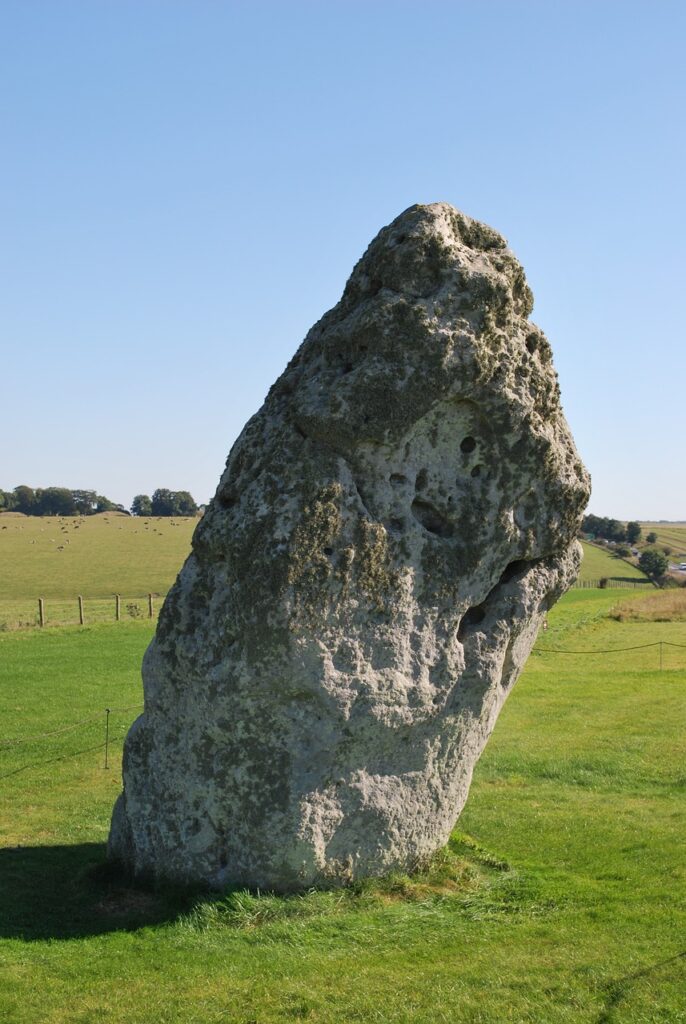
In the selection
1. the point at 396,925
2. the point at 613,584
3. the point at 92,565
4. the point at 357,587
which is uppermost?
the point at 357,587

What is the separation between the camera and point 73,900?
1081 cm

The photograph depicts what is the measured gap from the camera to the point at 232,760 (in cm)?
1047

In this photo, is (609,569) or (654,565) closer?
(654,565)

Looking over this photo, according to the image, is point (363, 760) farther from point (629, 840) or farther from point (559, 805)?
point (559, 805)

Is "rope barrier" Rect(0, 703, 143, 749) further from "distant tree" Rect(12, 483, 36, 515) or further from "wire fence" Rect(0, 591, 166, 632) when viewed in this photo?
"distant tree" Rect(12, 483, 36, 515)

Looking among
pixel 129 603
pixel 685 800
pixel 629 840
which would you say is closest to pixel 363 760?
pixel 629 840

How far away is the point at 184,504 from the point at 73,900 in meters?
131

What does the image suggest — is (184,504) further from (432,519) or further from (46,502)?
(432,519)

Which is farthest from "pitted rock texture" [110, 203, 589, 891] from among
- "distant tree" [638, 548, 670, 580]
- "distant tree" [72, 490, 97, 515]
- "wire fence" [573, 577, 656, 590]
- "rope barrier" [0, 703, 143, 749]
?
"distant tree" [72, 490, 97, 515]

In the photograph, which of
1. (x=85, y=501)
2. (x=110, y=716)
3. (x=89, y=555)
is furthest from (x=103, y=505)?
(x=110, y=716)

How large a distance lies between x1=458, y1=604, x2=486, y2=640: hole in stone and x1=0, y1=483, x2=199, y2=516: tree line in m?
119

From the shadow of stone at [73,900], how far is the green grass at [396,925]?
3 cm

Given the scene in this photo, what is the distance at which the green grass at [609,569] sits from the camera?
8688 cm

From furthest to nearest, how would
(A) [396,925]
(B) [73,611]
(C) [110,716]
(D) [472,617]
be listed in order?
(B) [73,611] → (C) [110,716] → (D) [472,617] → (A) [396,925]
